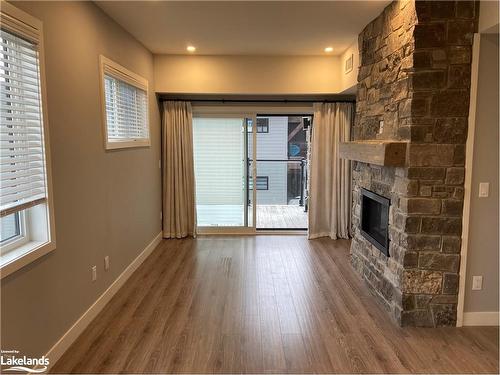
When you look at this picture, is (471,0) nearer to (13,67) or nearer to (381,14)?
(381,14)

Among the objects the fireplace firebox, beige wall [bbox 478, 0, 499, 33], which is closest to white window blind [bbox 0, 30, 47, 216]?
the fireplace firebox

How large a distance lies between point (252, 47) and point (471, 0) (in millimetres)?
2523

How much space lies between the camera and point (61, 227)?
8.09 ft

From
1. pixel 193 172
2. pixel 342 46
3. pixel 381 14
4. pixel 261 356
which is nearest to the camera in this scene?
pixel 261 356

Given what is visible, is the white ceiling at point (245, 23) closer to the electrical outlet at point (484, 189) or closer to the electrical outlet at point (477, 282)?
the electrical outlet at point (484, 189)

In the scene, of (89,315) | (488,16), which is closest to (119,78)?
(89,315)

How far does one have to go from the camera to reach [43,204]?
2266 mm

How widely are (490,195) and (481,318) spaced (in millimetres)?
1018

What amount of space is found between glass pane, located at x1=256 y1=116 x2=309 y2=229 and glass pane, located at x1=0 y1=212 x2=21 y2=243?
4484 mm

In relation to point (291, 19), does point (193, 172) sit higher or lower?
lower

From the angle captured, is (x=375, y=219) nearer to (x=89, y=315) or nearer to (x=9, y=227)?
(x=89, y=315)

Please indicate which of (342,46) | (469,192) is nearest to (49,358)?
(469,192)

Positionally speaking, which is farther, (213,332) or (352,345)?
(213,332)

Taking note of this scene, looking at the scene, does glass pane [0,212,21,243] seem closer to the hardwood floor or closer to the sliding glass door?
the hardwood floor
